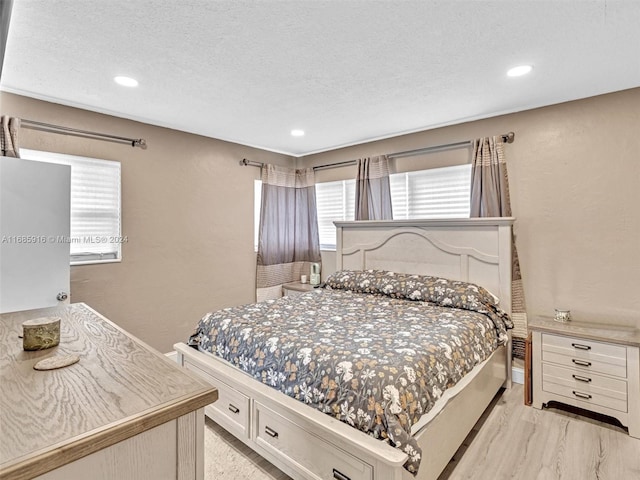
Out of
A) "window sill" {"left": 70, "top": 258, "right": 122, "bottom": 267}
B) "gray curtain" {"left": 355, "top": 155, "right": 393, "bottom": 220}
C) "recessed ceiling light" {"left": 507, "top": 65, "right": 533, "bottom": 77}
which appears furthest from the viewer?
"gray curtain" {"left": 355, "top": 155, "right": 393, "bottom": 220}

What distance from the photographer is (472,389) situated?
2.18 meters

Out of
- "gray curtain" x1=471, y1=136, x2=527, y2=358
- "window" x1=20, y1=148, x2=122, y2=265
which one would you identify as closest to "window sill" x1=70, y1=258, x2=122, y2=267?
"window" x1=20, y1=148, x2=122, y2=265

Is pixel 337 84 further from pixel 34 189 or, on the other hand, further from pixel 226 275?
pixel 226 275

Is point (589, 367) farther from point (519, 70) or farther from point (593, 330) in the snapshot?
point (519, 70)

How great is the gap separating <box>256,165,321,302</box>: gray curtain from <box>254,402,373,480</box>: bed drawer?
96.1 inches

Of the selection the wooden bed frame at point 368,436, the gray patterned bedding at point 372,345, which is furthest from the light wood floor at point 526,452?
the gray patterned bedding at point 372,345

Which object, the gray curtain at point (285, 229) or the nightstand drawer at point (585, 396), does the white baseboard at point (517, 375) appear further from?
the gray curtain at point (285, 229)

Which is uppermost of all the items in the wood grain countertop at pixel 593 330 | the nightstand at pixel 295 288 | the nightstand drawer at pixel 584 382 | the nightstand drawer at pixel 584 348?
the nightstand at pixel 295 288

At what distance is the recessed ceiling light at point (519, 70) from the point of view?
7.40 feet

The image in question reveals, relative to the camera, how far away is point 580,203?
2781mm

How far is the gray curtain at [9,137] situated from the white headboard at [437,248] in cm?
302

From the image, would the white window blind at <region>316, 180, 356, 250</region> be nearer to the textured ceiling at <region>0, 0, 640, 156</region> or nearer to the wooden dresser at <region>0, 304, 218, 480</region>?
the textured ceiling at <region>0, 0, 640, 156</region>

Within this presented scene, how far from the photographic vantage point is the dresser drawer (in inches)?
91.1

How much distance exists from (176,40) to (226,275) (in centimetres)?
264
